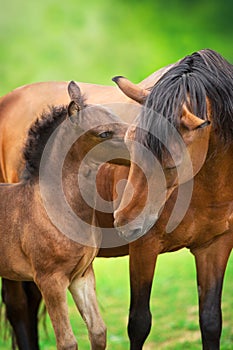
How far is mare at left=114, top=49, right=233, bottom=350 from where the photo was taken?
4543 mm

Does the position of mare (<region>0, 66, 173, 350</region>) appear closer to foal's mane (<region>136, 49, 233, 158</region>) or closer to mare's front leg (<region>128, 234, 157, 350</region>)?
mare's front leg (<region>128, 234, 157, 350</region>)

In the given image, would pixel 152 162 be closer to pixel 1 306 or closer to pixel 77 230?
pixel 77 230

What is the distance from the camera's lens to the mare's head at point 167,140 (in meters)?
4.52

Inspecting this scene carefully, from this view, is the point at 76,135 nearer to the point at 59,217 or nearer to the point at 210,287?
the point at 59,217

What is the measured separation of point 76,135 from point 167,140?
658 mm

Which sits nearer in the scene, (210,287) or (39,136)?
(39,136)

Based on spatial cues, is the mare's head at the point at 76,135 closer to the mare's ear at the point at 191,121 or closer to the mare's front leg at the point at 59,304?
the mare's ear at the point at 191,121

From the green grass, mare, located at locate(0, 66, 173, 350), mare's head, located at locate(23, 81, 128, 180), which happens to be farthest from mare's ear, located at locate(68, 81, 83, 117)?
the green grass

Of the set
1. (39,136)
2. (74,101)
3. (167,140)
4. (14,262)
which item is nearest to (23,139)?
(39,136)

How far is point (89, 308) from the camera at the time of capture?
5246 mm

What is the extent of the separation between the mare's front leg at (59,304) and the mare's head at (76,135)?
597 millimetres

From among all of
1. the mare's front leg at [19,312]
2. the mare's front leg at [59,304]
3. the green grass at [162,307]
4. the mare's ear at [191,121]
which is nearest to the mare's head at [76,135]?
the mare's ear at [191,121]

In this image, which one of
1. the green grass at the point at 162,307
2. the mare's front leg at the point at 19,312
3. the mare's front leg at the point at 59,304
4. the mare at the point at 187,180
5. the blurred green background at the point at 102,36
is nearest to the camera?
the mare at the point at 187,180

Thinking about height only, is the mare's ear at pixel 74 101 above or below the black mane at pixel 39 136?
above
